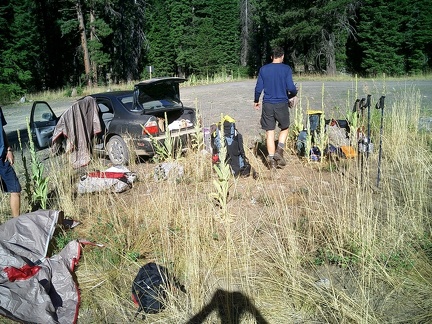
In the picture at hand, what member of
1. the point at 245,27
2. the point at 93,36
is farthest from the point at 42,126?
the point at 245,27

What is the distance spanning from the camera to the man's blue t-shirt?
6.26m

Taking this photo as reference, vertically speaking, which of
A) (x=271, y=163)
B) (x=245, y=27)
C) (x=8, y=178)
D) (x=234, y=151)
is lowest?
(x=271, y=163)

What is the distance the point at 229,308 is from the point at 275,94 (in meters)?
4.21

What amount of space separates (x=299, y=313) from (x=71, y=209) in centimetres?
319

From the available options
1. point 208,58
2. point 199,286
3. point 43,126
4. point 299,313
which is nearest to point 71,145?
point 43,126

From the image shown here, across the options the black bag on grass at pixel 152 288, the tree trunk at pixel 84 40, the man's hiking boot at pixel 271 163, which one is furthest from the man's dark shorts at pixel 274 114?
the tree trunk at pixel 84 40

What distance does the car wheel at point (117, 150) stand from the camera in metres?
7.41

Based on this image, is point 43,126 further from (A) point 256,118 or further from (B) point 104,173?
(A) point 256,118

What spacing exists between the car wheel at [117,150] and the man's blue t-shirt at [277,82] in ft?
9.77

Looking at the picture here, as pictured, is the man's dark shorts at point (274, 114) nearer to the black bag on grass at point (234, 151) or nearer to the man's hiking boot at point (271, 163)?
the man's hiking boot at point (271, 163)

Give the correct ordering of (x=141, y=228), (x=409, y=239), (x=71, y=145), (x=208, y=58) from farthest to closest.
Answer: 1. (x=208, y=58)
2. (x=71, y=145)
3. (x=141, y=228)
4. (x=409, y=239)

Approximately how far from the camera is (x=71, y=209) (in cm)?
477

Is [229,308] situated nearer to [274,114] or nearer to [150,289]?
[150,289]

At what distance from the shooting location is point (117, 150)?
7594 millimetres
